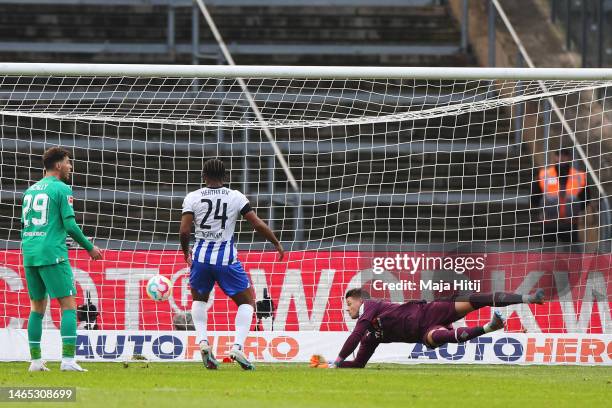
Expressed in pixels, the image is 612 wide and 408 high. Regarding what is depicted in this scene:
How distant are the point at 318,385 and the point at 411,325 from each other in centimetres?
272

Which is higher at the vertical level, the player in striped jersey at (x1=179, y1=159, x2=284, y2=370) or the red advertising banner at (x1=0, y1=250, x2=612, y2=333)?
the player in striped jersey at (x1=179, y1=159, x2=284, y2=370)

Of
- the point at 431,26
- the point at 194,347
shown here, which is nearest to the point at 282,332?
the point at 194,347

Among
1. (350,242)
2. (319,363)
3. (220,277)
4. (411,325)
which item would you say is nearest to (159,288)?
(220,277)

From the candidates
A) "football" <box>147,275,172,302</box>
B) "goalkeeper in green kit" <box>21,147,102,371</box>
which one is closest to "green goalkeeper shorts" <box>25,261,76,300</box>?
"goalkeeper in green kit" <box>21,147,102,371</box>

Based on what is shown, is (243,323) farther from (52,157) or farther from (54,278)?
(52,157)

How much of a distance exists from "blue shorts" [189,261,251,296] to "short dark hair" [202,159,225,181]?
30.4 inches

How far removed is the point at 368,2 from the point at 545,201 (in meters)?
9.44

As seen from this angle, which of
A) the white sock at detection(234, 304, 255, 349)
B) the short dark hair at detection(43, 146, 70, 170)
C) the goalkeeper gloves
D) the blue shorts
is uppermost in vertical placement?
the short dark hair at detection(43, 146, 70, 170)

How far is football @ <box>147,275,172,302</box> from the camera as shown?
12.7m

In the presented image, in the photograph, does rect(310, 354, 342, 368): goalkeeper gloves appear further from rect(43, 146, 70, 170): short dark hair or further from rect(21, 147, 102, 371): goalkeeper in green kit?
rect(43, 146, 70, 170): short dark hair

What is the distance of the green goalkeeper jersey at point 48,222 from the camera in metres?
10.3

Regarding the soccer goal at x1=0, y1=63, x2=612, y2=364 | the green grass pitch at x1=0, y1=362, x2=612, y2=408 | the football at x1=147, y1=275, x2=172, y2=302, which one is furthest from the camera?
the soccer goal at x1=0, y1=63, x2=612, y2=364

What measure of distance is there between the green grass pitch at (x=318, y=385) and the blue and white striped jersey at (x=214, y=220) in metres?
1.00

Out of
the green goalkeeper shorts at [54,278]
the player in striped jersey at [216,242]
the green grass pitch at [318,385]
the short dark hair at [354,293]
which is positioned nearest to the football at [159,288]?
the green grass pitch at [318,385]
